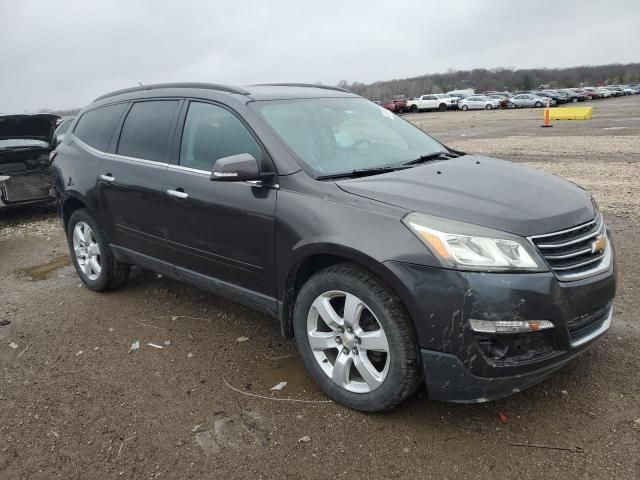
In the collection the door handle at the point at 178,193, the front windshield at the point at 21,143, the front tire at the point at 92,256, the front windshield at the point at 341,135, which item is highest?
the front windshield at the point at 341,135

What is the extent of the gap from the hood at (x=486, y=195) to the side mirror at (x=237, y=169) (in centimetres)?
53

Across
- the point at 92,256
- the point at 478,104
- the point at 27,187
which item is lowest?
the point at 92,256

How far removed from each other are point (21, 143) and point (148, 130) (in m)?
5.49

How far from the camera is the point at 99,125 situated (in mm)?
4961

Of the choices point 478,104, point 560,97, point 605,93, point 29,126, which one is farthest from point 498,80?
point 29,126

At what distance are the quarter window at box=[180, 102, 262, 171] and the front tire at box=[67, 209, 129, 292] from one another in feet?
4.98

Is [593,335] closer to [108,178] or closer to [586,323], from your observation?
[586,323]

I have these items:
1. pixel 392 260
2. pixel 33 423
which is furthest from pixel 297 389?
pixel 33 423

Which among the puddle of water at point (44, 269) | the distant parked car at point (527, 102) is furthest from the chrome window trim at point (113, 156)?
the distant parked car at point (527, 102)

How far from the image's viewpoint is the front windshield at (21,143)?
27.7ft

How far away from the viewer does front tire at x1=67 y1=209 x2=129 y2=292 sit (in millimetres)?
4914

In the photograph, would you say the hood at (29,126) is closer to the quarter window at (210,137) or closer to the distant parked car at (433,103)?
the quarter window at (210,137)

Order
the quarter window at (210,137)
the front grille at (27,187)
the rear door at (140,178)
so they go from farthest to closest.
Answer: the front grille at (27,187), the rear door at (140,178), the quarter window at (210,137)

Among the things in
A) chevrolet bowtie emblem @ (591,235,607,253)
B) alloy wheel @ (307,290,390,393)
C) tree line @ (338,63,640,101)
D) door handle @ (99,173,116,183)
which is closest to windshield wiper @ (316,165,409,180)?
alloy wheel @ (307,290,390,393)
